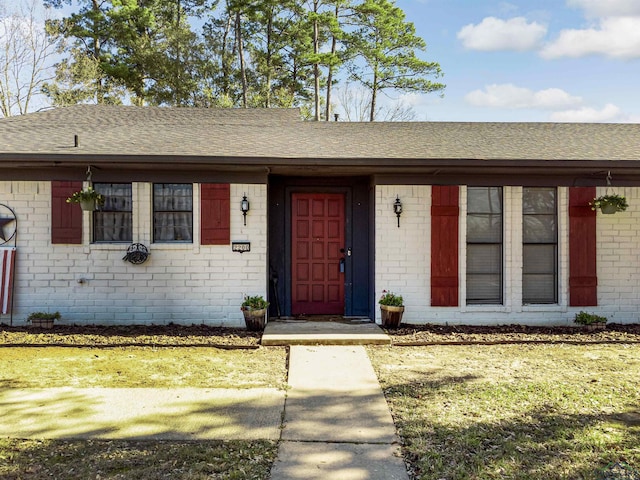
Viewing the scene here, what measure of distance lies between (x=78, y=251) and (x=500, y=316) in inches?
245

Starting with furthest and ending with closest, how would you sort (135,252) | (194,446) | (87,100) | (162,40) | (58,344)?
(162,40) < (87,100) < (135,252) < (58,344) < (194,446)

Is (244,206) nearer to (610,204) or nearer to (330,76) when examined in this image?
(610,204)

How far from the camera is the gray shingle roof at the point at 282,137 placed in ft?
23.5

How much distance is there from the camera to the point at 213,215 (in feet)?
24.0

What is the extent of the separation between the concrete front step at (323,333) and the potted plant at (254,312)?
0.46 ft

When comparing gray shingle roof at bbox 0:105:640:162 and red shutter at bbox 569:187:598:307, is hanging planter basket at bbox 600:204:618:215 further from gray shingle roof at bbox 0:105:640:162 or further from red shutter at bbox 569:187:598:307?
gray shingle roof at bbox 0:105:640:162

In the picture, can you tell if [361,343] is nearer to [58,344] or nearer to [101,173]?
[58,344]

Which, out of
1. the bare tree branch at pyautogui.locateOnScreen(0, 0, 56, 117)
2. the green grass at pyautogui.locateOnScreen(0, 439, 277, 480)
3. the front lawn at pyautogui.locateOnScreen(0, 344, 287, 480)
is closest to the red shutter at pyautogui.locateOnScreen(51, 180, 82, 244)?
the front lawn at pyautogui.locateOnScreen(0, 344, 287, 480)

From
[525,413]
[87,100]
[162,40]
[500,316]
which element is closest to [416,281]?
[500,316]

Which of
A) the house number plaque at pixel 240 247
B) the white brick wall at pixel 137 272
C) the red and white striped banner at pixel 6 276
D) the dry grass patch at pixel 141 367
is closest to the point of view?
the dry grass patch at pixel 141 367

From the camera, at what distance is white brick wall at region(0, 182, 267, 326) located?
7.23 metres

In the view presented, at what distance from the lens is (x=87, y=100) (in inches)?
798

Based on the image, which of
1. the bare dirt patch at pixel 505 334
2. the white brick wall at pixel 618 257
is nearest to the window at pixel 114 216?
the bare dirt patch at pixel 505 334

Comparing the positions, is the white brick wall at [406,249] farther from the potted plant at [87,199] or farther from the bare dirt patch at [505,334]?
the potted plant at [87,199]
